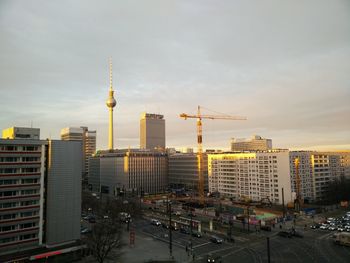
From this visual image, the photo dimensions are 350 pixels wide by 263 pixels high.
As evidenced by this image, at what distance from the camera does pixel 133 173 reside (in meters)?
159

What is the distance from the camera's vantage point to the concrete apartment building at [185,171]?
17038 centimetres

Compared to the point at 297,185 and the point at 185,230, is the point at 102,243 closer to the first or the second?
the point at 185,230

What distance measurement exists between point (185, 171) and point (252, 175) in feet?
192

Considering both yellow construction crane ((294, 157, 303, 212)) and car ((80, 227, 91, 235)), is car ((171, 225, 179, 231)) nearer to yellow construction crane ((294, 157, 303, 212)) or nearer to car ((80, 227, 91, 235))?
car ((80, 227, 91, 235))

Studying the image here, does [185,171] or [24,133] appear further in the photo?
[185,171]

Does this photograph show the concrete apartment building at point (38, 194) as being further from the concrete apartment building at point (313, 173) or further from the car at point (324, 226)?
the concrete apartment building at point (313, 173)

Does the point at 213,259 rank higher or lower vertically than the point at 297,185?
lower

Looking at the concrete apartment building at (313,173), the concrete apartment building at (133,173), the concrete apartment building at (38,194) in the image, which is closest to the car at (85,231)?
the concrete apartment building at (38,194)

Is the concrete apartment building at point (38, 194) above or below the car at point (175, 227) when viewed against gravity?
above

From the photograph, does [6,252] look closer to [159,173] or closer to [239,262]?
[239,262]

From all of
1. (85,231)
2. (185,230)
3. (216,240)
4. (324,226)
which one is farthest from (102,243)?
(324,226)

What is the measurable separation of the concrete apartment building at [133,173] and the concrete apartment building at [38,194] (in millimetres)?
95852

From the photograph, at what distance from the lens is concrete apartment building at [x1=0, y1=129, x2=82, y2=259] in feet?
162

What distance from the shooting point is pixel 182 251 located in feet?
178
